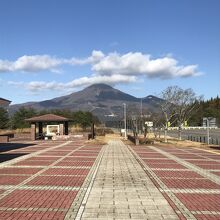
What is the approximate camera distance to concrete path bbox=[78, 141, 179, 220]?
8.06m

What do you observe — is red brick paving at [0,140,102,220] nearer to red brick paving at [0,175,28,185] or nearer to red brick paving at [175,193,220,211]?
red brick paving at [0,175,28,185]

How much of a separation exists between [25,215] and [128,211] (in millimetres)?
2240

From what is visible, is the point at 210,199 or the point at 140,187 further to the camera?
the point at 140,187

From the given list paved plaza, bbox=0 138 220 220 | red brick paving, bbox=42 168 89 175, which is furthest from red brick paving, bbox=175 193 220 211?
red brick paving, bbox=42 168 89 175

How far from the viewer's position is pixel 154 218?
7.81m

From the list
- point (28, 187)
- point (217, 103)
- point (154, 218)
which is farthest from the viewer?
point (217, 103)

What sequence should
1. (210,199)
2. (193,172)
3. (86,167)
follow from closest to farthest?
(210,199)
(193,172)
(86,167)

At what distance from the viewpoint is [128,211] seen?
27.4 ft

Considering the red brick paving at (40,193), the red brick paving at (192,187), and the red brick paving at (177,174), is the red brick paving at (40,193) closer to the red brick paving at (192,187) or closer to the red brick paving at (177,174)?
the red brick paving at (192,187)

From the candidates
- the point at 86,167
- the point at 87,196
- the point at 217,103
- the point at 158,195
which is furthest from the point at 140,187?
the point at 217,103

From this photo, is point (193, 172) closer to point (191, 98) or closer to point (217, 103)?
point (191, 98)

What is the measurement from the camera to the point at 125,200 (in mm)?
9547

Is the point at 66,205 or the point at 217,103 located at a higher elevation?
the point at 217,103

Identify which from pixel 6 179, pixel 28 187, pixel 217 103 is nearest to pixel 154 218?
pixel 28 187
